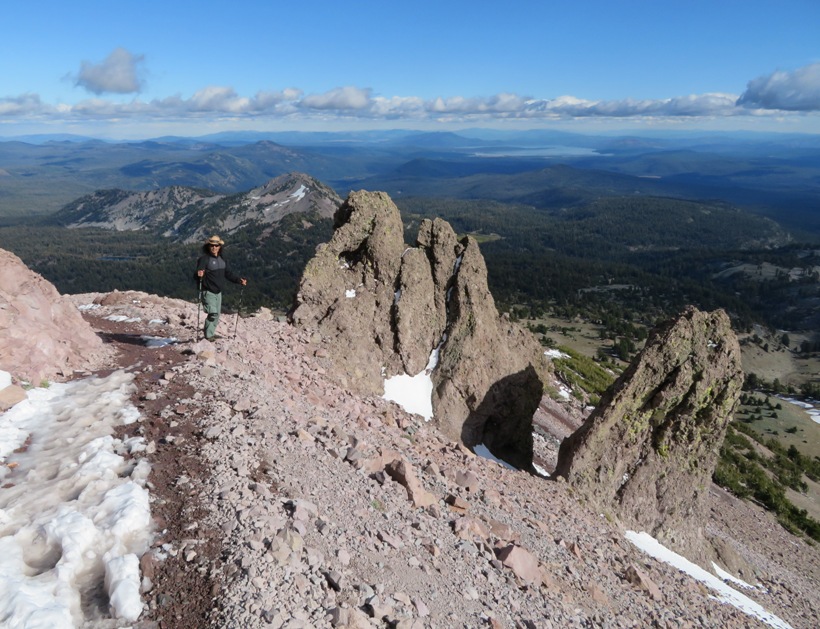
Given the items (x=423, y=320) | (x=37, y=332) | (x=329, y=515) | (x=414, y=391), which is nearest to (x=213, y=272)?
(x=37, y=332)

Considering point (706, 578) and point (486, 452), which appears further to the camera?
point (486, 452)

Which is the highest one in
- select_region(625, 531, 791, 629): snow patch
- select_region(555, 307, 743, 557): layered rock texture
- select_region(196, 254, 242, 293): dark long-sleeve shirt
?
select_region(196, 254, 242, 293): dark long-sleeve shirt

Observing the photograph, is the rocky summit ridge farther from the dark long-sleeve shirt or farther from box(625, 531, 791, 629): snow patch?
the dark long-sleeve shirt

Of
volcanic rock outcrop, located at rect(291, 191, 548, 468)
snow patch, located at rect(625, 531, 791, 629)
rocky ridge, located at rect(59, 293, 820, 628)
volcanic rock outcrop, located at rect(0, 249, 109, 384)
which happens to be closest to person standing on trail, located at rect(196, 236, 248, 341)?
rocky ridge, located at rect(59, 293, 820, 628)

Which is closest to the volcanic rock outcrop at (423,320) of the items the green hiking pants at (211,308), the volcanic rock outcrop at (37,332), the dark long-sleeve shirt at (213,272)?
the green hiking pants at (211,308)

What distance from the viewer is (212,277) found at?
664 inches

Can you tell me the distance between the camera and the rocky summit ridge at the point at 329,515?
25.6 feet

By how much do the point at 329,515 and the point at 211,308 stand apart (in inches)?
378

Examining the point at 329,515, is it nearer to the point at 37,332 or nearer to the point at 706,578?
the point at 37,332

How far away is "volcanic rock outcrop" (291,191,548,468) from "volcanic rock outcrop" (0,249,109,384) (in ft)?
31.1

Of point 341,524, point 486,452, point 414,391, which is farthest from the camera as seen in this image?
point 486,452

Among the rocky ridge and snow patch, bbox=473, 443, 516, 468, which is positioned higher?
the rocky ridge

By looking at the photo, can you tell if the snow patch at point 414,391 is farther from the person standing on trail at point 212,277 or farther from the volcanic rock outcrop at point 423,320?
the person standing on trail at point 212,277

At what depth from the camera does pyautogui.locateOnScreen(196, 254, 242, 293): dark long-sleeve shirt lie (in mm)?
16844
